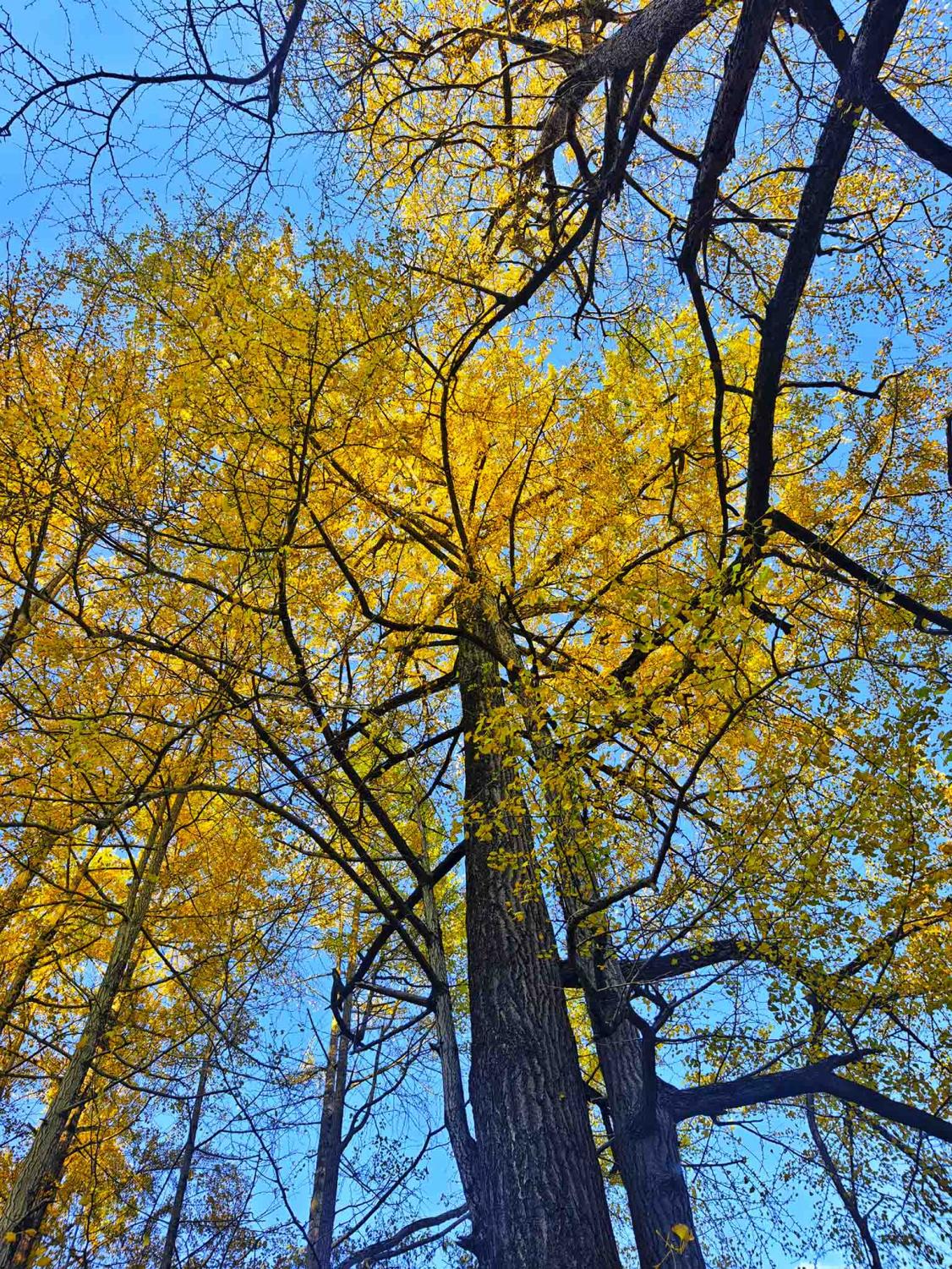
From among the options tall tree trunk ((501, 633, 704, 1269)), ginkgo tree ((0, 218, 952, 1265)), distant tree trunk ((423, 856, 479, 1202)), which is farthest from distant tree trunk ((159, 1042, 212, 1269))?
tall tree trunk ((501, 633, 704, 1269))

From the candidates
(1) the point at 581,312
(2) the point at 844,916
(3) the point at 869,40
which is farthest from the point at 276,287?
(2) the point at 844,916

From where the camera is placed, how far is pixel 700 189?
3.55 metres

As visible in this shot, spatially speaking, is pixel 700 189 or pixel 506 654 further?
pixel 506 654

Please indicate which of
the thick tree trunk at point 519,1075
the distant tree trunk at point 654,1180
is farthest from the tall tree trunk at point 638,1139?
the thick tree trunk at point 519,1075

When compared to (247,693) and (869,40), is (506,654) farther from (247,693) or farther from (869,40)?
(869,40)

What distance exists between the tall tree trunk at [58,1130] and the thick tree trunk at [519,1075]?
279 centimetres

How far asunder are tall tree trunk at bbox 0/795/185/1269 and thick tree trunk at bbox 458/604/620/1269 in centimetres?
279

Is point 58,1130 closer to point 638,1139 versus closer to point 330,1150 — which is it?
point 330,1150

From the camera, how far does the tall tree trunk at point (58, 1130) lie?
4.45 meters

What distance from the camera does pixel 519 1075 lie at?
3.11 meters

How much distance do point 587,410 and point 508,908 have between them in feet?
12.4

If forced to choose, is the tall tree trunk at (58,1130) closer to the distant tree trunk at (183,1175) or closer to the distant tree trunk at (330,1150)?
the distant tree trunk at (183,1175)

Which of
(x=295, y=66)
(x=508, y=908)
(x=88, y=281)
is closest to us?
(x=295, y=66)

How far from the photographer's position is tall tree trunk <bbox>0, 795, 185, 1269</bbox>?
445 centimetres
